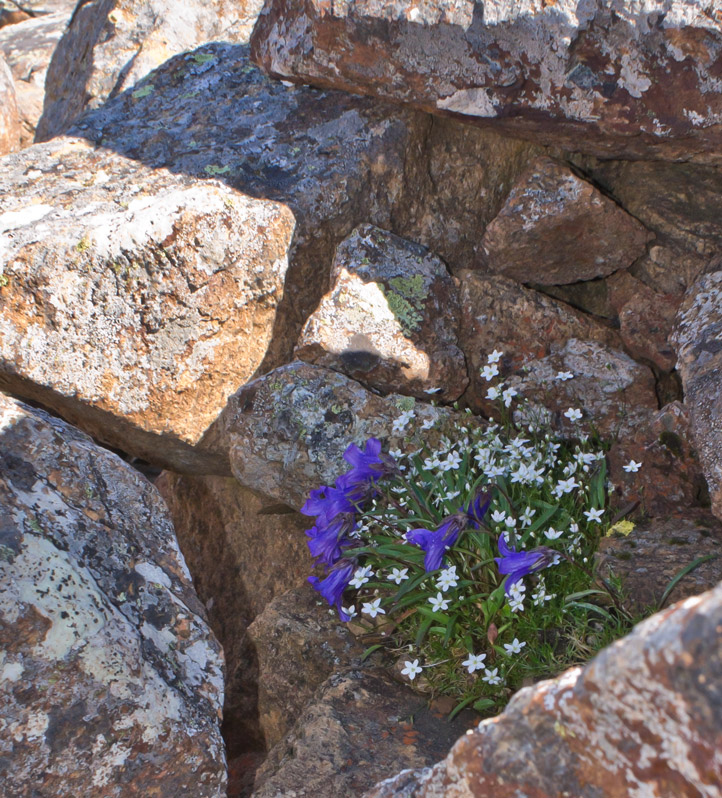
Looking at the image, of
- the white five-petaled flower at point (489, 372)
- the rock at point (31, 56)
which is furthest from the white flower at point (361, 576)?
the rock at point (31, 56)

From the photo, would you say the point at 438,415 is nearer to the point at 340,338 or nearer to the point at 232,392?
the point at 340,338

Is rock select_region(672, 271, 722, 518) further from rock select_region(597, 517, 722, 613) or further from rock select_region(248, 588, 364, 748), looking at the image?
rock select_region(248, 588, 364, 748)

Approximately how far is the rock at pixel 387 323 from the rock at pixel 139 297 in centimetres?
32

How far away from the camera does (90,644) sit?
2123 millimetres

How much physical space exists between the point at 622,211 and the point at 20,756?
3.08 m

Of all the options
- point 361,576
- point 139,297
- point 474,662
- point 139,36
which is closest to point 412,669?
point 474,662

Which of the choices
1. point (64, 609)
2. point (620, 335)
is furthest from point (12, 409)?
point (620, 335)

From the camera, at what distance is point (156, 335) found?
11.4 ft

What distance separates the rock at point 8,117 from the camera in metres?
5.72

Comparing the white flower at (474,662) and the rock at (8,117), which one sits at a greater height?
the rock at (8,117)

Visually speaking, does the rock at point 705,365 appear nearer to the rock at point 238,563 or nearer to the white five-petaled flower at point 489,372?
the white five-petaled flower at point 489,372

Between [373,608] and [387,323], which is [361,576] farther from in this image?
[387,323]

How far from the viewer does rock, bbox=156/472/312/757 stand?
370 centimetres

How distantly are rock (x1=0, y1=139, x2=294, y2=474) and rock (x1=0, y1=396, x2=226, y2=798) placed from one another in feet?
2.79
